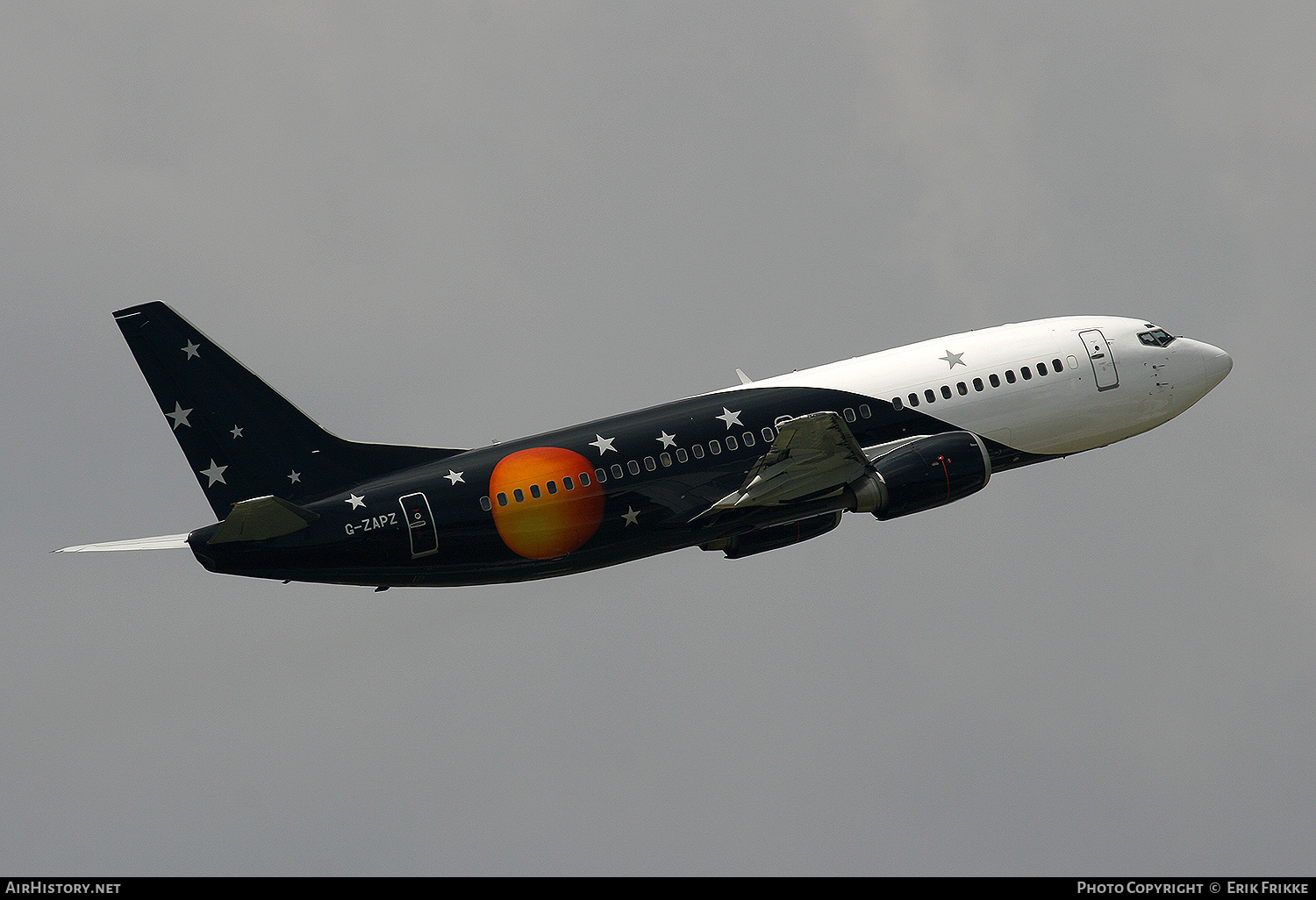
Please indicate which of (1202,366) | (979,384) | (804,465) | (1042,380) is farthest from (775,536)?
(1202,366)

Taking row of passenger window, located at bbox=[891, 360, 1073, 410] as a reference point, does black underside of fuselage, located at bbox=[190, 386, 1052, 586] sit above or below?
below

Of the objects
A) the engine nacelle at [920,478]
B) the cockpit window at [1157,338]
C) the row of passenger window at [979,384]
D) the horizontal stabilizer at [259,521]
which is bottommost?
the engine nacelle at [920,478]

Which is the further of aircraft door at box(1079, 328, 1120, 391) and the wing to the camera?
aircraft door at box(1079, 328, 1120, 391)

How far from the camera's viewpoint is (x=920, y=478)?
186 ft

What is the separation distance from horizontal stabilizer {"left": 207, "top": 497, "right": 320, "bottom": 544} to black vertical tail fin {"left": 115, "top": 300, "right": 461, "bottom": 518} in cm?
145

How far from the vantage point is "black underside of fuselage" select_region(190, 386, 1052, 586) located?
2082 inches

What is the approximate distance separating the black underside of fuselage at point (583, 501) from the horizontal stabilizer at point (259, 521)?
0.26m

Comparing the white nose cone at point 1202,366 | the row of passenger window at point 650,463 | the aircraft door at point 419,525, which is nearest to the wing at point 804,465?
the row of passenger window at point 650,463

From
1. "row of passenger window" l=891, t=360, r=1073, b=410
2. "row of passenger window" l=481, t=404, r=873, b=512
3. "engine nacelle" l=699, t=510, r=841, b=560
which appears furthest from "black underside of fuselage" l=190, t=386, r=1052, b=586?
"engine nacelle" l=699, t=510, r=841, b=560

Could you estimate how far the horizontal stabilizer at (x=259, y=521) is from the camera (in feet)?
169

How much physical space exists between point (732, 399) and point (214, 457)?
55.7 ft

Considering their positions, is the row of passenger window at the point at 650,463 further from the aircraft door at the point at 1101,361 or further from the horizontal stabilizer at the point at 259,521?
the aircraft door at the point at 1101,361

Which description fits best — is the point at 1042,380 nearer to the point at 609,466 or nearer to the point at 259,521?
the point at 609,466

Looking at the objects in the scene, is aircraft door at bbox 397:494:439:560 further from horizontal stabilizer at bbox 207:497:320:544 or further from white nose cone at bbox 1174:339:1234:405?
white nose cone at bbox 1174:339:1234:405
